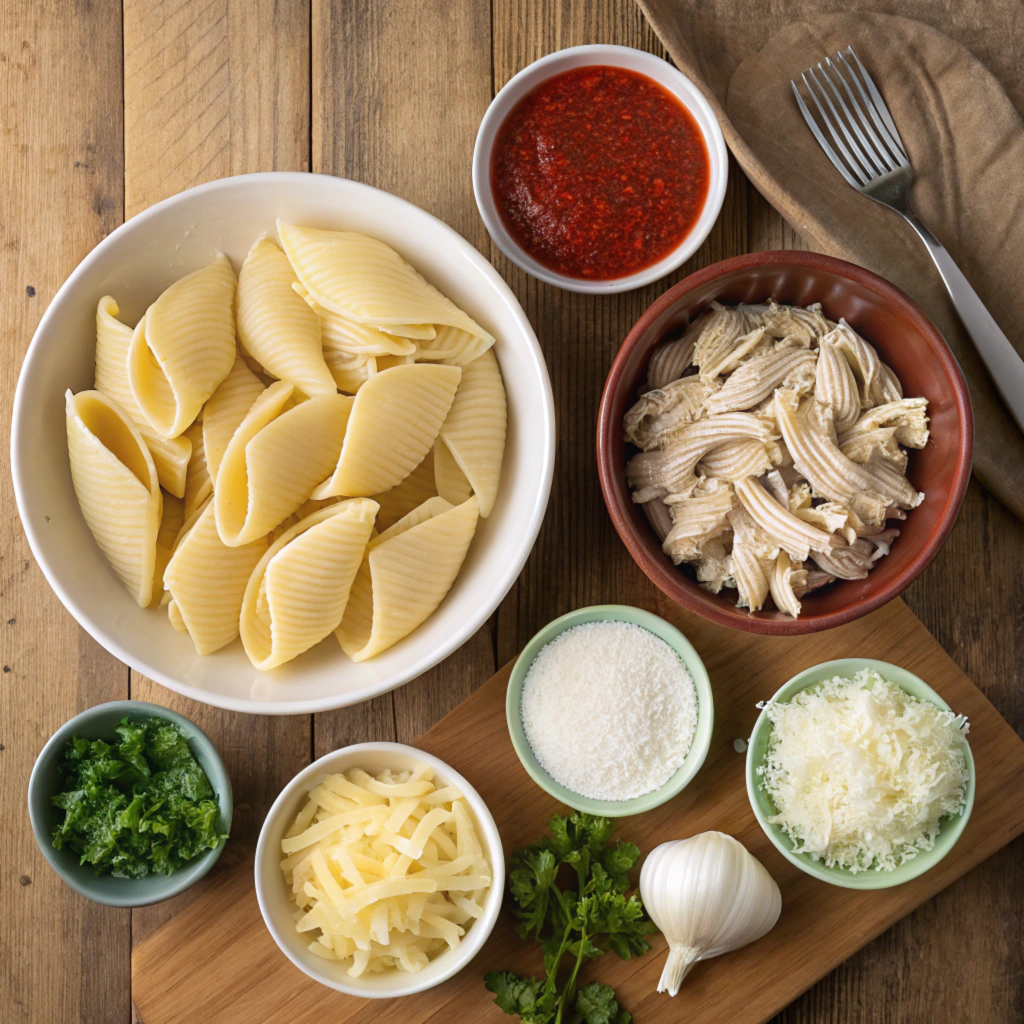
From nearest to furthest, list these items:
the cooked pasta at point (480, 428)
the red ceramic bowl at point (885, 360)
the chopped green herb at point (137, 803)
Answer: the red ceramic bowl at point (885, 360) < the cooked pasta at point (480, 428) < the chopped green herb at point (137, 803)

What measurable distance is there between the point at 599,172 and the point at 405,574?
78 cm

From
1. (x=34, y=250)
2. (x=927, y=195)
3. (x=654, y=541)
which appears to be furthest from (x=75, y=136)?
(x=927, y=195)

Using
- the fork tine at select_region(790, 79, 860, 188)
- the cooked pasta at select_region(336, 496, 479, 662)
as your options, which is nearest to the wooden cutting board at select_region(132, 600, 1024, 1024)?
the cooked pasta at select_region(336, 496, 479, 662)

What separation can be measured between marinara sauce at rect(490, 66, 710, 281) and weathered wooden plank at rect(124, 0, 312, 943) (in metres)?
0.44

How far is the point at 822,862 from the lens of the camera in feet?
5.10

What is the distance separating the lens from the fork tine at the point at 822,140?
64.7 inches

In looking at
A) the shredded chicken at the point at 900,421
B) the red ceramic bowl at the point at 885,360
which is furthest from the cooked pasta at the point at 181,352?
the shredded chicken at the point at 900,421

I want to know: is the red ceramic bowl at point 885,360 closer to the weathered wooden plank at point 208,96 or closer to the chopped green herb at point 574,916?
the chopped green herb at point 574,916

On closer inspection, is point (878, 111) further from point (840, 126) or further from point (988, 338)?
point (988, 338)

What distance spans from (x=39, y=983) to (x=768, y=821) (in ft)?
4.59

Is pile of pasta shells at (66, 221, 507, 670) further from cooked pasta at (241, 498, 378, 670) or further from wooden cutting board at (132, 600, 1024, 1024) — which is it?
wooden cutting board at (132, 600, 1024, 1024)

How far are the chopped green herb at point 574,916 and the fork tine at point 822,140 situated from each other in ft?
4.07

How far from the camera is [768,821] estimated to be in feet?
5.09

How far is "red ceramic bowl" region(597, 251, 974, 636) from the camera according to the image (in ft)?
4.39
